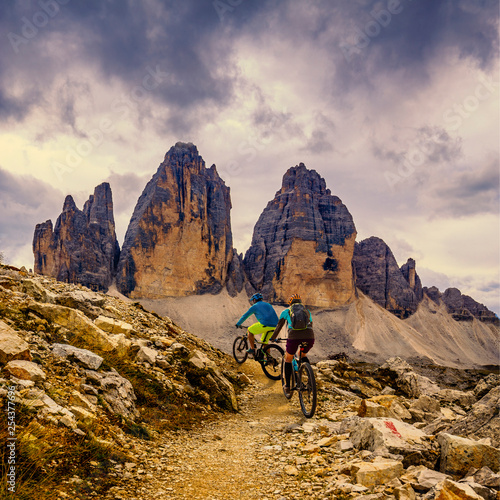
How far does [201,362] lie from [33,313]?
15.7 feet

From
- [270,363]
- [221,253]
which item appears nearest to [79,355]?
[270,363]

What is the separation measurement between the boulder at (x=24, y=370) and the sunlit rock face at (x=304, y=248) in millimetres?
120664

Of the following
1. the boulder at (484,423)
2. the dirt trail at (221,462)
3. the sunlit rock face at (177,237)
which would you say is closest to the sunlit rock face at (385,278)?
the sunlit rock face at (177,237)

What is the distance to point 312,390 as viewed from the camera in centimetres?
795

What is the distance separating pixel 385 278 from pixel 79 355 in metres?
153

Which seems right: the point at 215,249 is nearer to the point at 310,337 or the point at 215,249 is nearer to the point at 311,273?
the point at 311,273

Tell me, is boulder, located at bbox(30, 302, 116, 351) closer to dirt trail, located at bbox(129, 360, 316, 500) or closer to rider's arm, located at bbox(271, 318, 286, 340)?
dirt trail, located at bbox(129, 360, 316, 500)

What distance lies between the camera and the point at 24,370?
4.71 metres

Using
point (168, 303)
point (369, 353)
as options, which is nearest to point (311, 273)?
point (369, 353)

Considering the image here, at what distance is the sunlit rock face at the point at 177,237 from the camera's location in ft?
376

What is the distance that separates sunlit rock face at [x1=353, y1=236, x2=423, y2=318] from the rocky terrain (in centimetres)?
14377

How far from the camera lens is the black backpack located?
819cm

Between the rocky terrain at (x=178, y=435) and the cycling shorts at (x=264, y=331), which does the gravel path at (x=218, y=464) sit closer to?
the rocky terrain at (x=178, y=435)

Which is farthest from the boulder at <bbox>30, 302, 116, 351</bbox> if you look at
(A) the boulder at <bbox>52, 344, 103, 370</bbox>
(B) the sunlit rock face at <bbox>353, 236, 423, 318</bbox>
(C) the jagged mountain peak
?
(B) the sunlit rock face at <bbox>353, 236, 423, 318</bbox>
